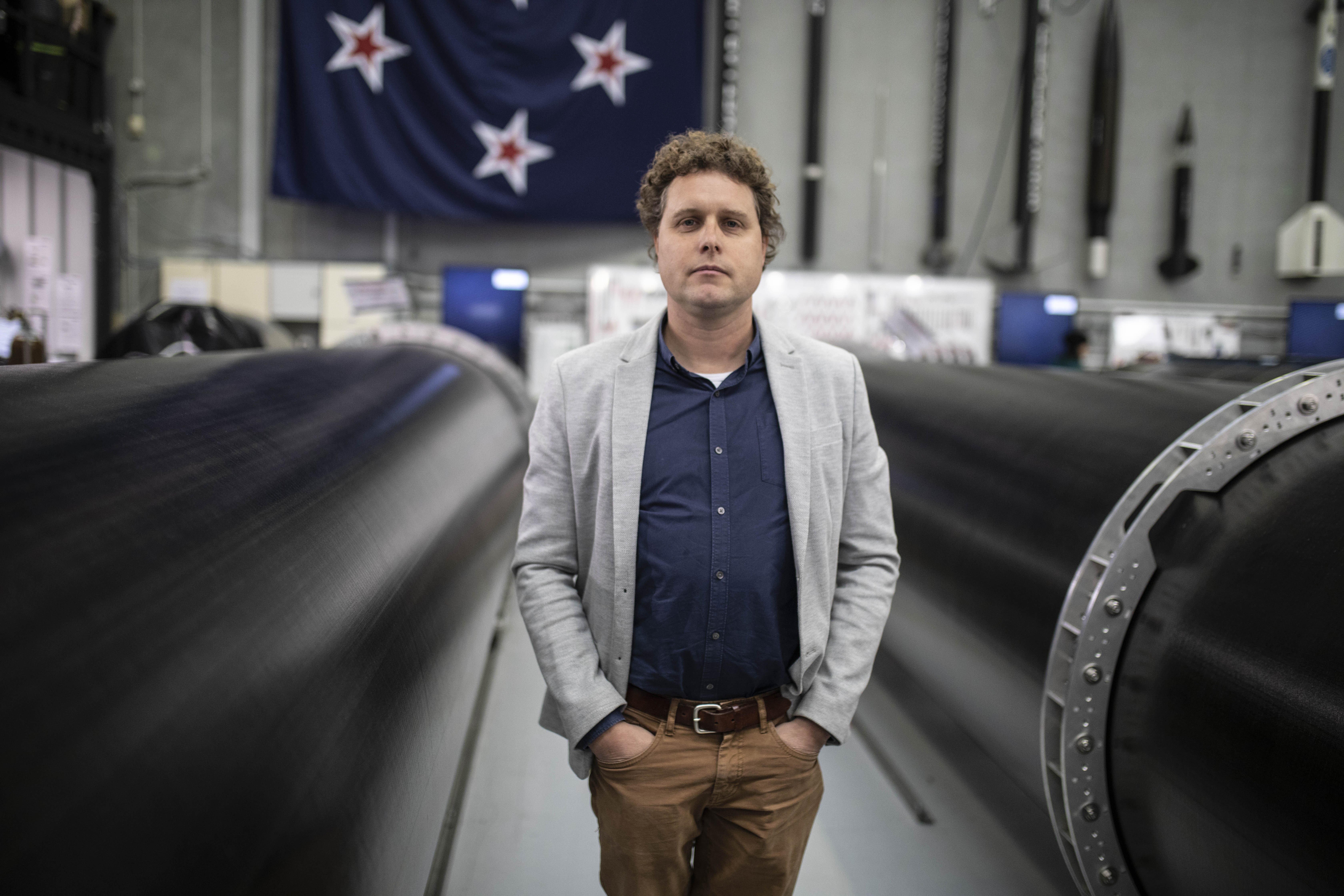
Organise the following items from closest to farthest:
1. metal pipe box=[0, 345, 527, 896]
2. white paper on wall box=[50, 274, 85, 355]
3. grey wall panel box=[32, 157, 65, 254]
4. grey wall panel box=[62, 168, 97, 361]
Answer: metal pipe box=[0, 345, 527, 896] < white paper on wall box=[50, 274, 85, 355] < grey wall panel box=[32, 157, 65, 254] < grey wall panel box=[62, 168, 97, 361]

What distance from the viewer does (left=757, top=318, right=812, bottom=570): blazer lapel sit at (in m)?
1.05

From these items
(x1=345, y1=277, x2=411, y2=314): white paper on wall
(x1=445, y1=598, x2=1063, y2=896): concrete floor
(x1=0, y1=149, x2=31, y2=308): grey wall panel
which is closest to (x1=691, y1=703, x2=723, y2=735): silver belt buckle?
(x1=445, y1=598, x2=1063, y2=896): concrete floor

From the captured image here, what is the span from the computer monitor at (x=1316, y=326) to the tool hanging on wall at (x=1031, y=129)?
2370mm

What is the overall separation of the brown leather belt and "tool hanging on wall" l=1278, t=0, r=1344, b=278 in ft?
28.0

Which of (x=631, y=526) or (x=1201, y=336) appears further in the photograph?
(x=1201, y=336)

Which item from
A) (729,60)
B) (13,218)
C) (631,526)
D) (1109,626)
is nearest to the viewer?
(631,526)

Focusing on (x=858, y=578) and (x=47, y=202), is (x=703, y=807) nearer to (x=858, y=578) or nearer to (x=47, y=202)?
(x=858, y=578)

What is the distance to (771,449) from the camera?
1.08m

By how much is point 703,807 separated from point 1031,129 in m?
7.57

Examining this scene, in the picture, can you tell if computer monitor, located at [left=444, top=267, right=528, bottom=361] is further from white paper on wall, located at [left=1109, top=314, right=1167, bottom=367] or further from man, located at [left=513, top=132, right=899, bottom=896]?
man, located at [left=513, top=132, right=899, bottom=896]

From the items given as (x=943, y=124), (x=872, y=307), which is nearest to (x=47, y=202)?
(x=872, y=307)

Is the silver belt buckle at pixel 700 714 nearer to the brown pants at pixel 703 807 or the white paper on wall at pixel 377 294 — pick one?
the brown pants at pixel 703 807

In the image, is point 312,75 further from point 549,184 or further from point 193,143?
point 549,184

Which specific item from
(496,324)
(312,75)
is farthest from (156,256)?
(496,324)
